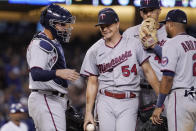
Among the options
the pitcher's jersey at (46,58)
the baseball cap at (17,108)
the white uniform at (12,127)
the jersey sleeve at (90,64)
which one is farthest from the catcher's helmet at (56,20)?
the white uniform at (12,127)

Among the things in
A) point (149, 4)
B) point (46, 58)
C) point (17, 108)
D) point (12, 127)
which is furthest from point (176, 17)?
point (12, 127)

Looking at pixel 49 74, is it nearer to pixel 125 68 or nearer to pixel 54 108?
pixel 54 108

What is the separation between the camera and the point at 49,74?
523cm

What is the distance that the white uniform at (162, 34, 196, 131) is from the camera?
5406 millimetres

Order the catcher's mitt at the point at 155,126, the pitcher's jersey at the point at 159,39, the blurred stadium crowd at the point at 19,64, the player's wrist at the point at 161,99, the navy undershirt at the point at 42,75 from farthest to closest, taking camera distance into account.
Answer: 1. the blurred stadium crowd at the point at 19,64
2. the pitcher's jersey at the point at 159,39
3. the catcher's mitt at the point at 155,126
4. the player's wrist at the point at 161,99
5. the navy undershirt at the point at 42,75

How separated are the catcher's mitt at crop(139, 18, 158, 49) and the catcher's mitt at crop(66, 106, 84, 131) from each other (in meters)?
1.10

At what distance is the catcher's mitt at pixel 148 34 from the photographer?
5.87 m

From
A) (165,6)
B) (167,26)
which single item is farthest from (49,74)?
(165,6)

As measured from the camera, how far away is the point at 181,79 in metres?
5.44

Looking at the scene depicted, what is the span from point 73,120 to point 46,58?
0.96 m

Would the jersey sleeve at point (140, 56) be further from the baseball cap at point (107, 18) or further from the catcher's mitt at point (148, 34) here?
the baseball cap at point (107, 18)

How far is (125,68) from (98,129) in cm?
73

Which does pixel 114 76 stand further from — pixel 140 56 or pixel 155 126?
pixel 155 126

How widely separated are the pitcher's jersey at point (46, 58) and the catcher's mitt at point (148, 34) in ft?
3.04
